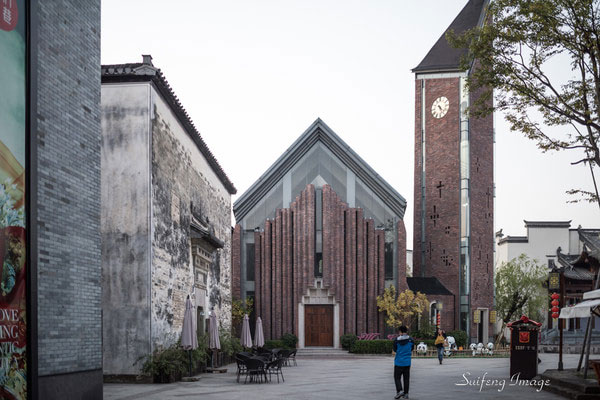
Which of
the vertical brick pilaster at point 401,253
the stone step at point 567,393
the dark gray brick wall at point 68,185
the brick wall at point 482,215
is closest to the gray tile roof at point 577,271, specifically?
the brick wall at point 482,215

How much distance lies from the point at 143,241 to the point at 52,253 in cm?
720

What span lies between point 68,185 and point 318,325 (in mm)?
29231

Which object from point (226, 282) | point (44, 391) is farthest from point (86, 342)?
point (226, 282)

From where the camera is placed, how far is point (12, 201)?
29.6 feet

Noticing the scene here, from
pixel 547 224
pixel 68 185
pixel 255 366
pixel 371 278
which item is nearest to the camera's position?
pixel 68 185

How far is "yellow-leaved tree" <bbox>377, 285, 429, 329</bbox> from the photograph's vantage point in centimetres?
3809

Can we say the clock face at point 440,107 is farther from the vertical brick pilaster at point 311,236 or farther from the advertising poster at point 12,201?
the advertising poster at point 12,201

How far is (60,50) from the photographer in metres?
11.7

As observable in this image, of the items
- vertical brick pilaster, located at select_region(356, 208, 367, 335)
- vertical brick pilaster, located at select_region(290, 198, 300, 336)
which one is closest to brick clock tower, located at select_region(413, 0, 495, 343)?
vertical brick pilaster, located at select_region(356, 208, 367, 335)

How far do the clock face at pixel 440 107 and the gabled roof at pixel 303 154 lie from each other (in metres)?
10.6

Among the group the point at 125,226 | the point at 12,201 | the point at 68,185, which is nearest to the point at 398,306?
the point at 125,226

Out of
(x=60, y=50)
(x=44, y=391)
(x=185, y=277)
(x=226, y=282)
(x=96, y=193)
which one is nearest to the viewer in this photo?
(x=44, y=391)

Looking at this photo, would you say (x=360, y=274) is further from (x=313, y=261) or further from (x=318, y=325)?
(x=318, y=325)

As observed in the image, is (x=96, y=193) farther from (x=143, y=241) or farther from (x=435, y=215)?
(x=435, y=215)
